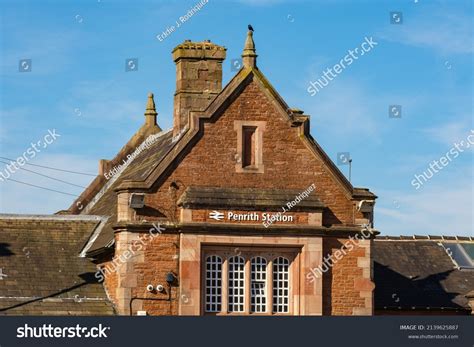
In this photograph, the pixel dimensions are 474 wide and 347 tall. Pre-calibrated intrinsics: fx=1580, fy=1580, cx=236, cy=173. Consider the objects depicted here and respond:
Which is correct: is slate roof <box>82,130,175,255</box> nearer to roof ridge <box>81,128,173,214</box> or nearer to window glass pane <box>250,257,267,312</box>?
roof ridge <box>81,128,173,214</box>

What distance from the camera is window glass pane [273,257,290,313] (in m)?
54.3

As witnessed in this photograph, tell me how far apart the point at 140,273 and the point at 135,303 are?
102 centimetres

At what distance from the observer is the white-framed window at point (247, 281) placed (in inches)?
2115

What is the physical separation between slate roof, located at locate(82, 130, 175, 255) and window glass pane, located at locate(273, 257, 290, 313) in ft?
18.0

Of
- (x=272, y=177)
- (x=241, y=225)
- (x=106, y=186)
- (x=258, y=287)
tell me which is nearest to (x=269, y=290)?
(x=258, y=287)

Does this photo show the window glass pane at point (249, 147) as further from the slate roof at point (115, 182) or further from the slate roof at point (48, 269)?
the slate roof at point (48, 269)

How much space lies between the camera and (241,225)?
177ft

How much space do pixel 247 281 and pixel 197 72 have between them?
374 inches

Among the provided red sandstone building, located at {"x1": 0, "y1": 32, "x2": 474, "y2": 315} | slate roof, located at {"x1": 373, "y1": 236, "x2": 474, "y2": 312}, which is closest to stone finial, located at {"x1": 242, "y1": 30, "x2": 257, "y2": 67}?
red sandstone building, located at {"x1": 0, "y1": 32, "x2": 474, "y2": 315}

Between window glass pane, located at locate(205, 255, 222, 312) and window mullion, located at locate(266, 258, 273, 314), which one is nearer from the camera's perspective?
window glass pane, located at locate(205, 255, 222, 312)

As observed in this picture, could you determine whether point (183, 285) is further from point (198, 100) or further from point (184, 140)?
point (198, 100)

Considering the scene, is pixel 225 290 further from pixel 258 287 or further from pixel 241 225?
pixel 241 225

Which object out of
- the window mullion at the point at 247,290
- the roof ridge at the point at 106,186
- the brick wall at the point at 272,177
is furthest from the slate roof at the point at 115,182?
the window mullion at the point at 247,290

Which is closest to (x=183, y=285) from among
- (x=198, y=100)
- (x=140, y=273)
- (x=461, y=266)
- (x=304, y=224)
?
(x=140, y=273)
